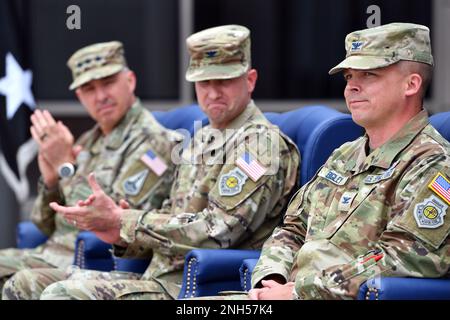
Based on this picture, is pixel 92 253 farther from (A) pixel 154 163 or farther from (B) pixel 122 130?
(B) pixel 122 130

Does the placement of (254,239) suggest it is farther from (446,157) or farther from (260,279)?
(446,157)

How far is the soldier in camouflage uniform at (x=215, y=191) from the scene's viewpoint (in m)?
3.64

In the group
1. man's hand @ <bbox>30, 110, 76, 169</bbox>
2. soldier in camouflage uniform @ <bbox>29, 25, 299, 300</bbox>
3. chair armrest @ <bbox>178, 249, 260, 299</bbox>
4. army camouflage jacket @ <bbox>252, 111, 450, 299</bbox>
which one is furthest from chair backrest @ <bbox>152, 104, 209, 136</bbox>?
army camouflage jacket @ <bbox>252, 111, 450, 299</bbox>

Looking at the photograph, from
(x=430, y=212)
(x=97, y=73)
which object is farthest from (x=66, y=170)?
(x=430, y=212)

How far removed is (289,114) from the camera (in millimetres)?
4117

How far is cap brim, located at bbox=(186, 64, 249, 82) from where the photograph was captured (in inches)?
149

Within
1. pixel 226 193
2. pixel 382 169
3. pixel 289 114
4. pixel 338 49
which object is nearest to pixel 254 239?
pixel 226 193

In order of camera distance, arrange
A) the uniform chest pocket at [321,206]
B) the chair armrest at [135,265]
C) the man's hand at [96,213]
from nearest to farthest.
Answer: the uniform chest pocket at [321,206] → the man's hand at [96,213] → the chair armrest at [135,265]

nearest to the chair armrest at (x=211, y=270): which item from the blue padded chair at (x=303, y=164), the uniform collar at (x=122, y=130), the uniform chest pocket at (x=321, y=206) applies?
the blue padded chair at (x=303, y=164)

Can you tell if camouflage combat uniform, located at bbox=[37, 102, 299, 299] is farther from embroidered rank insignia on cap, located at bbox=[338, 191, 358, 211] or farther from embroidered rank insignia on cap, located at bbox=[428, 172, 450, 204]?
embroidered rank insignia on cap, located at bbox=[428, 172, 450, 204]

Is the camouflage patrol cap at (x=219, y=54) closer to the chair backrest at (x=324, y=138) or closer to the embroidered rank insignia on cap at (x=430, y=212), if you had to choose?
the chair backrest at (x=324, y=138)

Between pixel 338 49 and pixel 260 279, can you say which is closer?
pixel 260 279

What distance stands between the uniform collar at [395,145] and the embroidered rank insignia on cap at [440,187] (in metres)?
0.16
